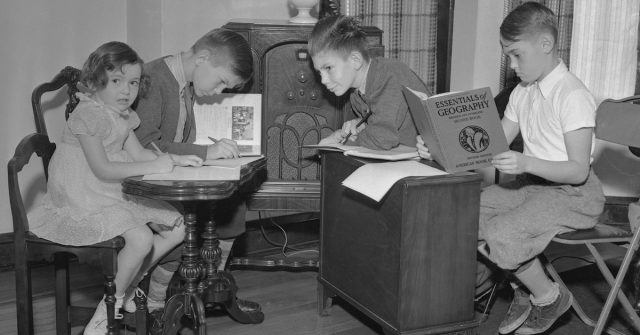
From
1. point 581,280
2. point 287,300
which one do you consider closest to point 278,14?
point 287,300

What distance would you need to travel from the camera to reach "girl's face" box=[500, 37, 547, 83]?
277 centimetres

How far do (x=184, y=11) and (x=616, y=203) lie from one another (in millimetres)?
2438

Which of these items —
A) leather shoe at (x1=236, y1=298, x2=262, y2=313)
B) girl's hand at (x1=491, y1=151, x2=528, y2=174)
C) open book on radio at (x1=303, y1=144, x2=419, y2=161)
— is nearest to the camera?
girl's hand at (x1=491, y1=151, x2=528, y2=174)

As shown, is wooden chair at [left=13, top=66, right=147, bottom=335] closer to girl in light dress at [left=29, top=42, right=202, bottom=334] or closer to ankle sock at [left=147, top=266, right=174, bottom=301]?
girl in light dress at [left=29, top=42, right=202, bottom=334]

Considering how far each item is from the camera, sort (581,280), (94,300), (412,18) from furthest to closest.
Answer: (412,18)
(581,280)
(94,300)

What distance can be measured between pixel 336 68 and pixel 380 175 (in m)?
0.57

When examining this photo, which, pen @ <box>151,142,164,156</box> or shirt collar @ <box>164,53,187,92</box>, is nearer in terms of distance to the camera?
pen @ <box>151,142,164,156</box>

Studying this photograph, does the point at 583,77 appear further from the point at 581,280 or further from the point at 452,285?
the point at 452,285

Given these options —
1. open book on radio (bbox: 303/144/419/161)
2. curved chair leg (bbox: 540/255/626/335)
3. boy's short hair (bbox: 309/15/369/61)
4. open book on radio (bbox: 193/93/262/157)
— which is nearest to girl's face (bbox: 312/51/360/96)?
boy's short hair (bbox: 309/15/369/61)

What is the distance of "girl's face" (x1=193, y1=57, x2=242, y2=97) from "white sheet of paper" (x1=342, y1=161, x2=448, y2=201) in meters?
0.62

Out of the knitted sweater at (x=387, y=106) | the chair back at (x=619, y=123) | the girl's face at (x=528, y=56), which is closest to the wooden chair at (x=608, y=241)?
the chair back at (x=619, y=123)

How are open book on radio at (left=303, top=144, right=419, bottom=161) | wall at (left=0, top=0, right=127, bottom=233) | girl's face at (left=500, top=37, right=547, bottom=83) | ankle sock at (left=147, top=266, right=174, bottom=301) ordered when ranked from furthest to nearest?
wall at (left=0, top=0, right=127, bottom=233), ankle sock at (left=147, top=266, right=174, bottom=301), girl's face at (left=500, top=37, right=547, bottom=83), open book on radio at (left=303, top=144, right=419, bottom=161)

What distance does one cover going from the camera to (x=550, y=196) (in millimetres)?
2805

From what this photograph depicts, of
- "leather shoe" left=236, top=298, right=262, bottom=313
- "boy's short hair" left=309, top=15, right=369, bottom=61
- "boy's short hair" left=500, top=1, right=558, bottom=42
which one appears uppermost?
"boy's short hair" left=500, top=1, right=558, bottom=42
